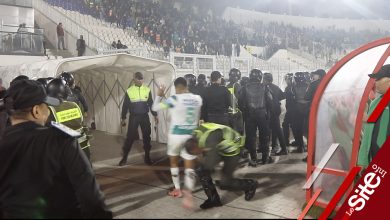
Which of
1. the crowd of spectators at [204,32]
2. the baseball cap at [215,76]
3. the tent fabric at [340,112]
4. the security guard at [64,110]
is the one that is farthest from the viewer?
the crowd of spectators at [204,32]

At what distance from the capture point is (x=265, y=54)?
61.7 feet

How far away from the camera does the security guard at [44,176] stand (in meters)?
1.38

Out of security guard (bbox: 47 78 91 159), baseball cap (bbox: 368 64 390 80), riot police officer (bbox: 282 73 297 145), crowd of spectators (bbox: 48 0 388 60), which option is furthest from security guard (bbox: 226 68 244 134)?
crowd of spectators (bbox: 48 0 388 60)

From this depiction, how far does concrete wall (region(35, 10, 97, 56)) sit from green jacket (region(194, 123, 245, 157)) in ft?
32.5

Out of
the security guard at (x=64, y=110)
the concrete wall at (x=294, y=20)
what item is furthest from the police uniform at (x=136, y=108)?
the concrete wall at (x=294, y=20)

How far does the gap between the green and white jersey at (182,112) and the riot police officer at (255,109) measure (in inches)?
59.9

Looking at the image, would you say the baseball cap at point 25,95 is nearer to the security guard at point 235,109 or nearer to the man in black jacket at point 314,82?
the security guard at point 235,109

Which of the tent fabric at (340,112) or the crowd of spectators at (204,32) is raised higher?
the crowd of spectators at (204,32)

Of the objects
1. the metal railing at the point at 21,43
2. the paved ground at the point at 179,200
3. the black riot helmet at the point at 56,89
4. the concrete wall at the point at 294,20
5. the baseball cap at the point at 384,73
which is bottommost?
the paved ground at the point at 179,200

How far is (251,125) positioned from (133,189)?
197 cm

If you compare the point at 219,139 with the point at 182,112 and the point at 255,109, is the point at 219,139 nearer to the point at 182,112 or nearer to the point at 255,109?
the point at 182,112

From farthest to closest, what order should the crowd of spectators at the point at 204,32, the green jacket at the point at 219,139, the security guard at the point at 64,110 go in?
the crowd of spectators at the point at 204,32
the green jacket at the point at 219,139
the security guard at the point at 64,110

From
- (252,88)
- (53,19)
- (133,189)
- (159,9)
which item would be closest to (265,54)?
(159,9)

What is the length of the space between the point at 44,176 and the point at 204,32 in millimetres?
18992
